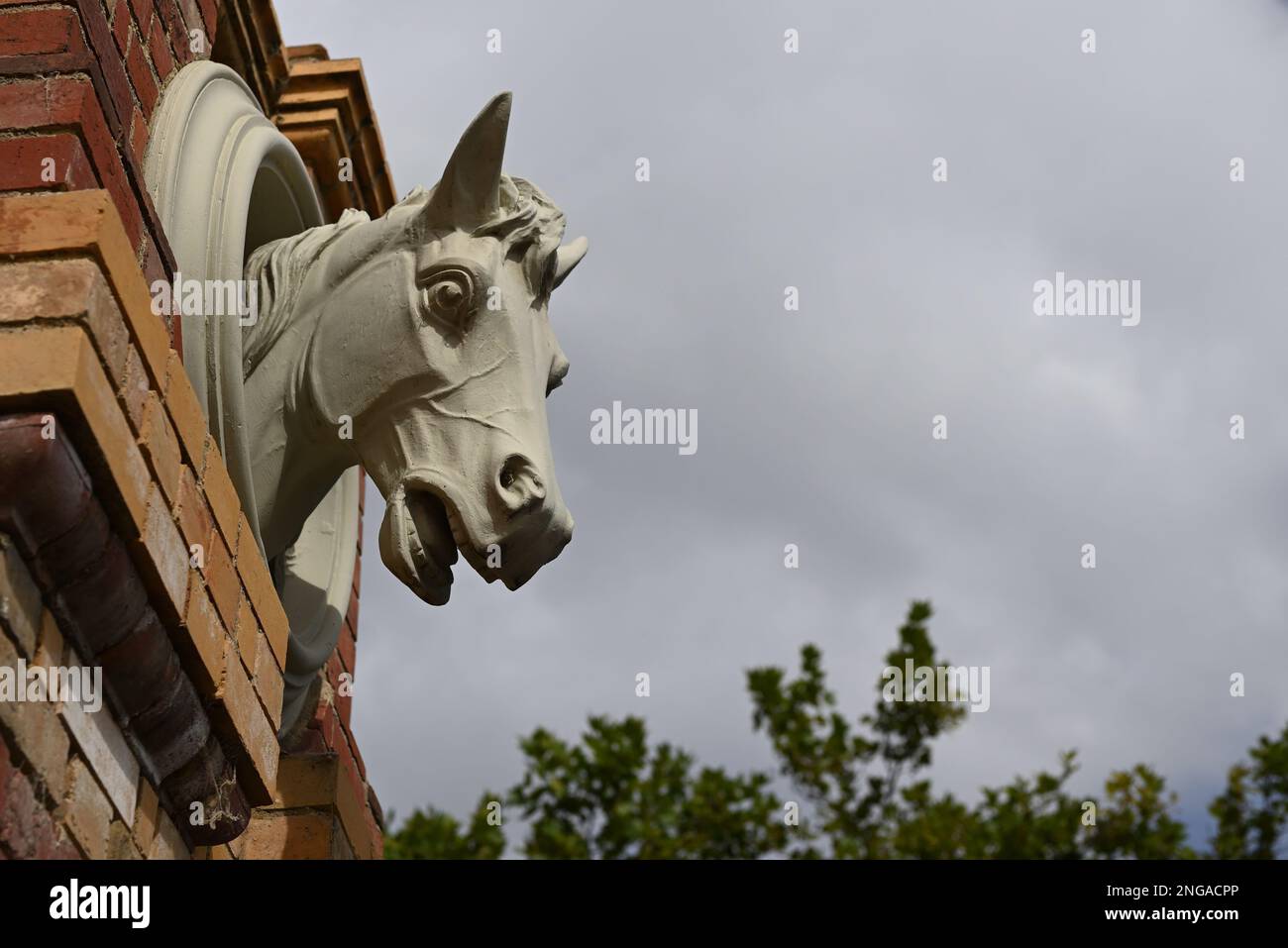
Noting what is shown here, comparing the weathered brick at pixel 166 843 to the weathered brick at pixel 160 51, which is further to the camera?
the weathered brick at pixel 160 51

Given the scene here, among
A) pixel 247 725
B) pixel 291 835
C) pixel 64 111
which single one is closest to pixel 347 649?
pixel 291 835

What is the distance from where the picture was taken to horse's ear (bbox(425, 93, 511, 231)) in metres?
3.93

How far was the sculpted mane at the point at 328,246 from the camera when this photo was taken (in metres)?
4.08

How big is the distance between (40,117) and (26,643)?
0.90 metres

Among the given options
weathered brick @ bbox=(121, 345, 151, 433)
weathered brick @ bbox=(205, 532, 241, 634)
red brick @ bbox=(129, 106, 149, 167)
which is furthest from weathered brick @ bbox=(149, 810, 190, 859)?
red brick @ bbox=(129, 106, 149, 167)

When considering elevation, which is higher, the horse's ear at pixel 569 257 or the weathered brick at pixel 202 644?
the horse's ear at pixel 569 257

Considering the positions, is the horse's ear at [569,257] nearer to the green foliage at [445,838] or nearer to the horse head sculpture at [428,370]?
the horse head sculpture at [428,370]

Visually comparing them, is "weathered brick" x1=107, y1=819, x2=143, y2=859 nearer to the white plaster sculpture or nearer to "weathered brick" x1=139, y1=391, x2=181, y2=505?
"weathered brick" x1=139, y1=391, x2=181, y2=505

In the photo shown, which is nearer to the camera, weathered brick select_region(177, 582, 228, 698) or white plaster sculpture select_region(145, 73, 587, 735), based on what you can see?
weathered brick select_region(177, 582, 228, 698)

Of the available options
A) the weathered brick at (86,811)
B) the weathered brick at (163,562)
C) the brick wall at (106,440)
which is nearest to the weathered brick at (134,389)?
the brick wall at (106,440)

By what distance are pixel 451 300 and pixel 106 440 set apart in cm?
149

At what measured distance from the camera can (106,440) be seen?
8.25ft

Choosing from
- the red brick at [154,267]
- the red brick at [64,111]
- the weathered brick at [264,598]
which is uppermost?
the red brick at [64,111]

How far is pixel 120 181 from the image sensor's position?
2.95 meters
